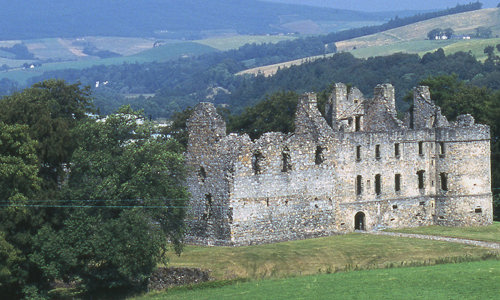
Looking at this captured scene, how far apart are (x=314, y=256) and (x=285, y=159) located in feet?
23.4

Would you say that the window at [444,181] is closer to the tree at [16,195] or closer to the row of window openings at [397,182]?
the row of window openings at [397,182]

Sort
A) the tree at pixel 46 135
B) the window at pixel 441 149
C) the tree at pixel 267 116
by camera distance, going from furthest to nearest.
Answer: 1. the tree at pixel 267 116
2. the window at pixel 441 149
3. the tree at pixel 46 135

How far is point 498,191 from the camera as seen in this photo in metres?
84.6

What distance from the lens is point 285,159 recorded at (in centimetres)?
6141

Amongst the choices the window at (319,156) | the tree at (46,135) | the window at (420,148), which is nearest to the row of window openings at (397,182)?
the window at (420,148)

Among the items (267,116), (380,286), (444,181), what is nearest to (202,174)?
(380,286)

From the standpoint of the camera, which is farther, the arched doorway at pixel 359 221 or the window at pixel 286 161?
the arched doorway at pixel 359 221

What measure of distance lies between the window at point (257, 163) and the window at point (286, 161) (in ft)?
5.52

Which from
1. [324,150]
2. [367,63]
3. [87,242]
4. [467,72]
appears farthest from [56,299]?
[367,63]

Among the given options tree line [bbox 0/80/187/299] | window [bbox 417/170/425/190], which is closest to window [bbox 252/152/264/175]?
tree line [bbox 0/80/187/299]

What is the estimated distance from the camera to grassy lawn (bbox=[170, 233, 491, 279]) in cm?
5431

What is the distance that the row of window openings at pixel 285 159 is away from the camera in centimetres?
6006

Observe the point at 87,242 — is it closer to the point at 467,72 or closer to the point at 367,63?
the point at 467,72

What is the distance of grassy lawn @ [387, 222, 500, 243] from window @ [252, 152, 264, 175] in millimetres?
13062
